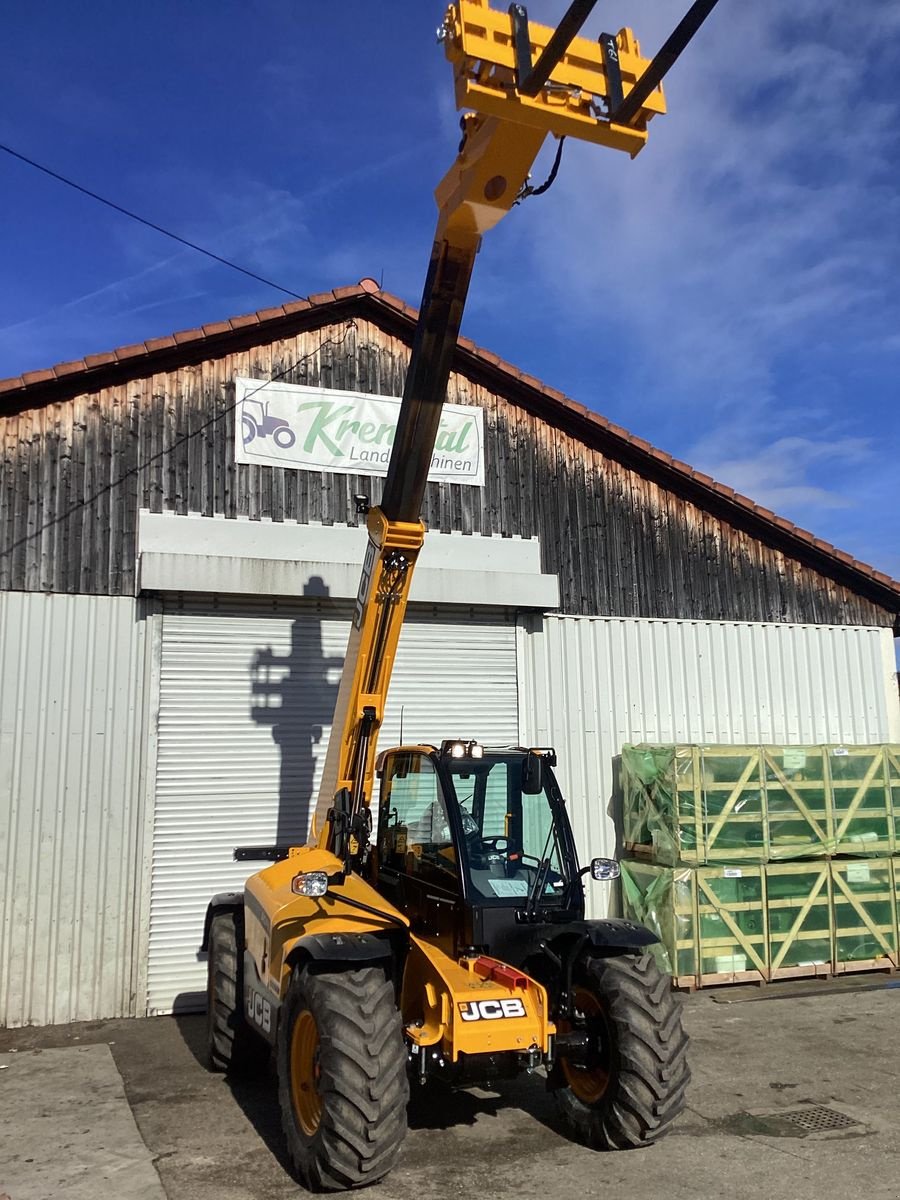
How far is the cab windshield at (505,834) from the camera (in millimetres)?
5941

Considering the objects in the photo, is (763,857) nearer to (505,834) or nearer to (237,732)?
(505,834)

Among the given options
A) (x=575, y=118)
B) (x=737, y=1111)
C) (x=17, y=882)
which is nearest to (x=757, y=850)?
(x=737, y=1111)

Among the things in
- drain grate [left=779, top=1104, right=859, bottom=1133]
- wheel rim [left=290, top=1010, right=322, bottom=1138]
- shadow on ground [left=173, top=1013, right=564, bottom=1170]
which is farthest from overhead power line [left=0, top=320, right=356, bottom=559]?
drain grate [left=779, top=1104, right=859, bottom=1133]

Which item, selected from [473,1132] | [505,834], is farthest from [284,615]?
[473,1132]

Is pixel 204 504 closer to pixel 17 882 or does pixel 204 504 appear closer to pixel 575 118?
pixel 17 882

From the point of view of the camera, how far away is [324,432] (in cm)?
1086

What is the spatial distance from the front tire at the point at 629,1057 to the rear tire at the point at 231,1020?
277 centimetres

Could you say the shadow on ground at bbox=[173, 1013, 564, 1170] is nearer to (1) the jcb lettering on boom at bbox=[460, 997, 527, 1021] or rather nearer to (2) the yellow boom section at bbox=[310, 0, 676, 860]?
(1) the jcb lettering on boom at bbox=[460, 997, 527, 1021]

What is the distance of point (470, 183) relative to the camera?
5.36 m

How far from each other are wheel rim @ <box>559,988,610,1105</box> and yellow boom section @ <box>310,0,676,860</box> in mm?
1902

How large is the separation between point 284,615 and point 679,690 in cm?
497

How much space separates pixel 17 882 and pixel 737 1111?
6.58 meters

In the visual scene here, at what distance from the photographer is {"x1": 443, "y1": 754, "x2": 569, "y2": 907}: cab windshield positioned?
5.94 m

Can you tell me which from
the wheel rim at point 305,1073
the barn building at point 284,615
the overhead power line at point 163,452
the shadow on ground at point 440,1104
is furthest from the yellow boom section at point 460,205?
the overhead power line at point 163,452
